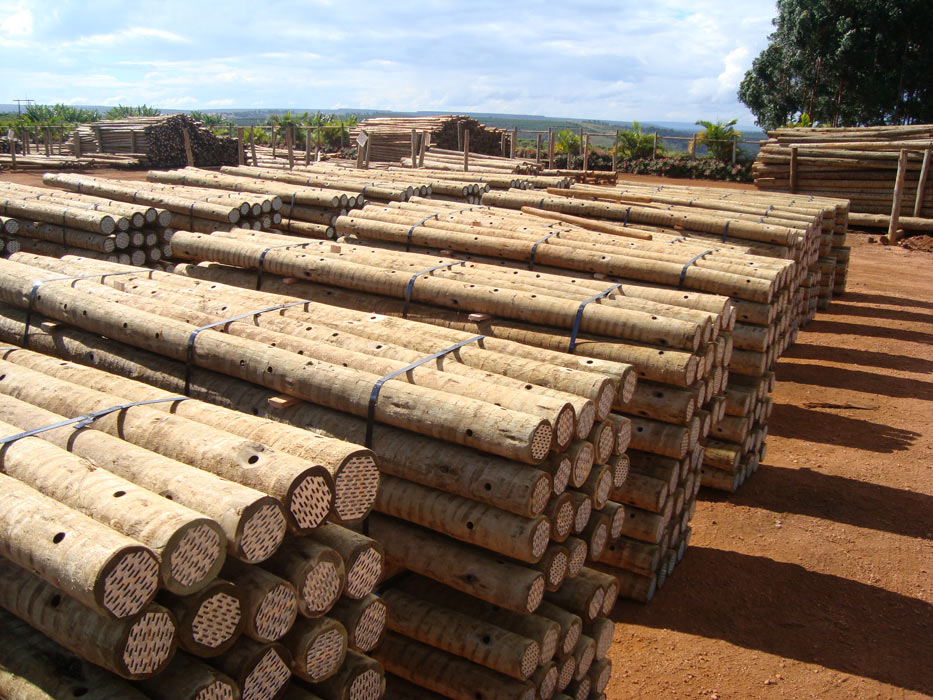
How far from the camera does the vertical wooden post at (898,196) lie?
24.3 meters

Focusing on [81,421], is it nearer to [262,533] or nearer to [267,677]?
[262,533]

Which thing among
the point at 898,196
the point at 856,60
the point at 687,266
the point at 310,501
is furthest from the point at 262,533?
the point at 856,60

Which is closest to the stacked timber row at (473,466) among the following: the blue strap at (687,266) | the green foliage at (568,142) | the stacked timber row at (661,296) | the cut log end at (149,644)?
the stacked timber row at (661,296)

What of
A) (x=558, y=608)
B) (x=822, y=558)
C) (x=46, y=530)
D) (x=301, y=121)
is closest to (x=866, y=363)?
(x=822, y=558)

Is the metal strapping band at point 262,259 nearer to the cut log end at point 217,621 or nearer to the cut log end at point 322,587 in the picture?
the cut log end at point 322,587

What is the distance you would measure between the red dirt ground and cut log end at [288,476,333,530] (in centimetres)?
388

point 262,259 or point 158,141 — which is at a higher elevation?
point 158,141

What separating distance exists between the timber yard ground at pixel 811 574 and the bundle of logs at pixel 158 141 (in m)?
36.2

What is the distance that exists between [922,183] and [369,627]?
28906 millimetres

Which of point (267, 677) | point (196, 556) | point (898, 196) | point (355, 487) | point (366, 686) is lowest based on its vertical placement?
point (366, 686)

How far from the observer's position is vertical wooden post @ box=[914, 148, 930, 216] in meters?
25.7

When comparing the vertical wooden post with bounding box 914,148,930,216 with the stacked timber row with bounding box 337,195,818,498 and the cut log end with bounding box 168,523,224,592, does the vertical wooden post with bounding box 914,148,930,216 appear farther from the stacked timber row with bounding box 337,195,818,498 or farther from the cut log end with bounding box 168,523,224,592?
the cut log end with bounding box 168,523,224,592

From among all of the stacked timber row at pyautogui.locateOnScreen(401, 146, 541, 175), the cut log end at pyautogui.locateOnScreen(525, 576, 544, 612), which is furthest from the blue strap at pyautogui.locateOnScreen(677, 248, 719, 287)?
the stacked timber row at pyautogui.locateOnScreen(401, 146, 541, 175)

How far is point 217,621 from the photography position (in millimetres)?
3504
